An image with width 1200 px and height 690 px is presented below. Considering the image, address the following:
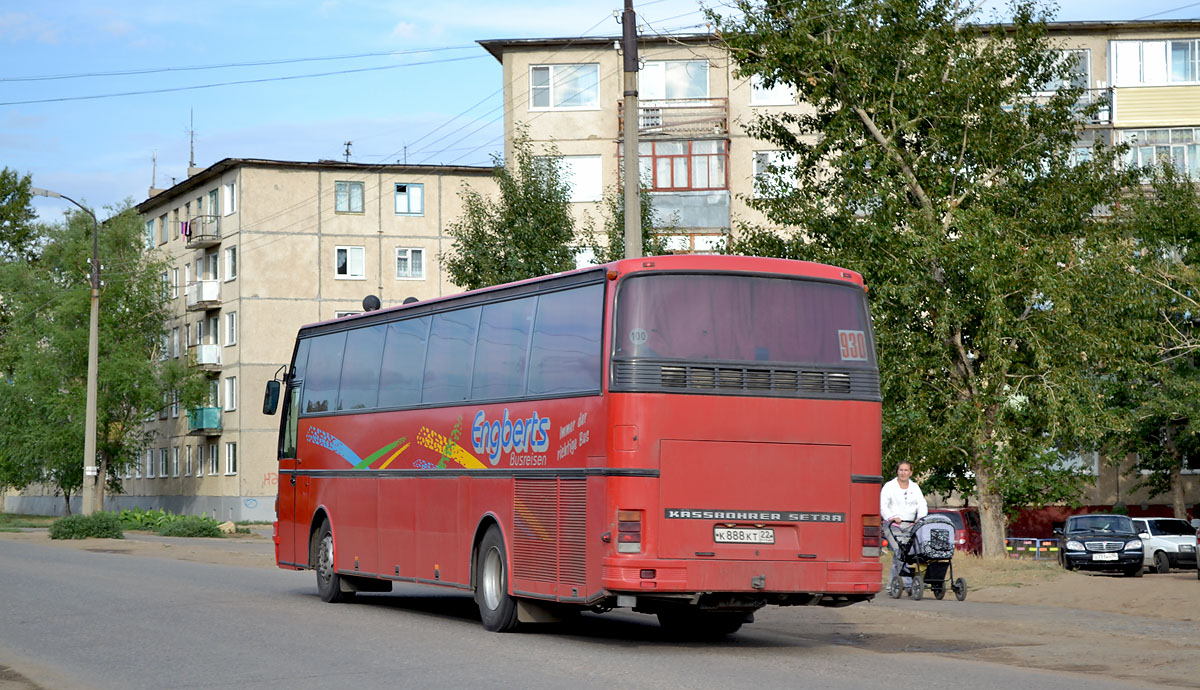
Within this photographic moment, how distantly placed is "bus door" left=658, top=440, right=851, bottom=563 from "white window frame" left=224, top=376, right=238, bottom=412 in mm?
63320

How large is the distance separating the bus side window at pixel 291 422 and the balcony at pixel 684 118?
33131 millimetres

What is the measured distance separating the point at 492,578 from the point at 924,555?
23.7ft

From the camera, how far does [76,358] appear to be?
72.6 m

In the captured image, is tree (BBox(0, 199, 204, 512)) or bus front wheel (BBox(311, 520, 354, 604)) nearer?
bus front wheel (BBox(311, 520, 354, 604))

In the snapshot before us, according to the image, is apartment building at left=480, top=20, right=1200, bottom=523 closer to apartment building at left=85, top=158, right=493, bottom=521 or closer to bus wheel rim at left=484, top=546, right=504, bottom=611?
apartment building at left=85, top=158, right=493, bottom=521

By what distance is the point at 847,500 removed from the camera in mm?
14219

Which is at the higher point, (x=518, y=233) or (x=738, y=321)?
(x=518, y=233)

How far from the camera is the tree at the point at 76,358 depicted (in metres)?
71.6

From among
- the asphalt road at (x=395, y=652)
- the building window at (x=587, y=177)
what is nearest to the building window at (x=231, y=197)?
the building window at (x=587, y=177)

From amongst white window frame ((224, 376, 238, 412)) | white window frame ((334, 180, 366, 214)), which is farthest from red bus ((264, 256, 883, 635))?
white window frame ((224, 376, 238, 412))

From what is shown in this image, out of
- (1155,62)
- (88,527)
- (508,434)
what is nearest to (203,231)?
(88,527)

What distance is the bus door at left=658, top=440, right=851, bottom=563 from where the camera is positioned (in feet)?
44.7

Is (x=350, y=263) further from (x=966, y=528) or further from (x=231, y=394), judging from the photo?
(x=966, y=528)

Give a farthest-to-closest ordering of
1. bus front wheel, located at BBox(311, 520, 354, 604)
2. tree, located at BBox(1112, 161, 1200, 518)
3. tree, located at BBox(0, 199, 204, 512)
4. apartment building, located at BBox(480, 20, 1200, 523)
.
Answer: tree, located at BBox(0, 199, 204, 512)
apartment building, located at BBox(480, 20, 1200, 523)
tree, located at BBox(1112, 161, 1200, 518)
bus front wheel, located at BBox(311, 520, 354, 604)
